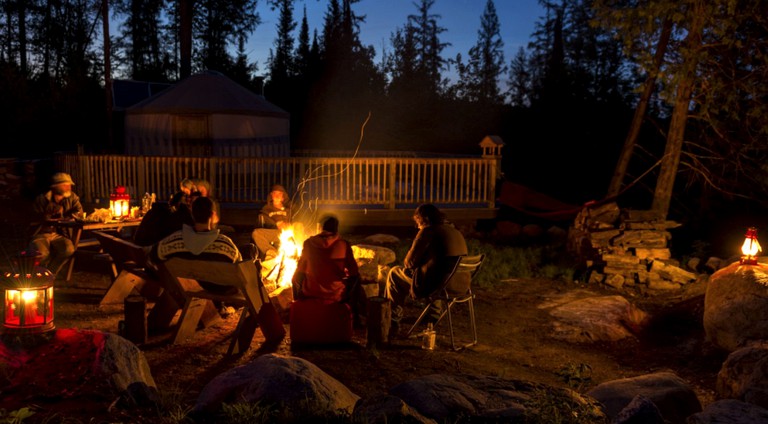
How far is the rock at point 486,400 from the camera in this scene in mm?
3250

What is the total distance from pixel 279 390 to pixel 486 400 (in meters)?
1.18

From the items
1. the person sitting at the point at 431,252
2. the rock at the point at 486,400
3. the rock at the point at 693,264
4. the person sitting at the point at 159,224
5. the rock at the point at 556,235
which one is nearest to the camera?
the rock at the point at 486,400

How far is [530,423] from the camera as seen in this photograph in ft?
10.3

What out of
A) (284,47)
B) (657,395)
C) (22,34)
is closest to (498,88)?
(284,47)

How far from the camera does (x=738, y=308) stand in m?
6.10

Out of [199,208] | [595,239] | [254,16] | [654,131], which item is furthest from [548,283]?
[254,16]

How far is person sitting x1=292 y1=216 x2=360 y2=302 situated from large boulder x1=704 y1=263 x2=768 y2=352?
11.7 feet

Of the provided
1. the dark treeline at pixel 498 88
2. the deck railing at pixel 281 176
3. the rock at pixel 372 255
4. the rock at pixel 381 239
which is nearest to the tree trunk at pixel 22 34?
the dark treeline at pixel 498 88

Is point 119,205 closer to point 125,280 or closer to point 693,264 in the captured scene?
point 125,280

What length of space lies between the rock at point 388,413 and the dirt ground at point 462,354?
1113mm

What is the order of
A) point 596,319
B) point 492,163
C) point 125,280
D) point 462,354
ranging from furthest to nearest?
point 492,163, point 596,319, point 125,280, point 462,354

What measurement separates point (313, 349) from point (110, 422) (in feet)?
7.89

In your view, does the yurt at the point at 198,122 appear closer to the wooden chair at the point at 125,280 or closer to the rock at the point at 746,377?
the wooden chair at the point at 125,280

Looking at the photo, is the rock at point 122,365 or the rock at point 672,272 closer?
the rock at point 122,365
